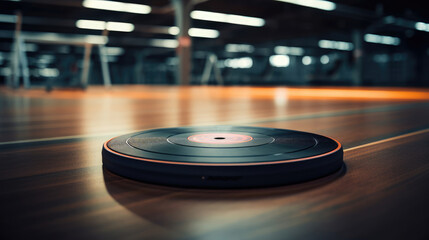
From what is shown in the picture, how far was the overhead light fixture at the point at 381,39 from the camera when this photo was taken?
1945 centimetres

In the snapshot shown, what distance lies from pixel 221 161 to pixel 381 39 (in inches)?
911

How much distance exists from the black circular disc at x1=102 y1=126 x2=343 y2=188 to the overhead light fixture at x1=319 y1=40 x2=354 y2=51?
74.8ft

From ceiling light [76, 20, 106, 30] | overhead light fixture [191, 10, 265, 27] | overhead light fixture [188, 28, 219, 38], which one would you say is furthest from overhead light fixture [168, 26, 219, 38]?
ceiling light [76, 20, 106, 30]

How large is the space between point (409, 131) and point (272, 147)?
3.76ft

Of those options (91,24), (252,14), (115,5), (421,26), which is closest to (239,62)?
(421,26)

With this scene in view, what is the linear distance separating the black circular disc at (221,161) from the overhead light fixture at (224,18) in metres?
11.6

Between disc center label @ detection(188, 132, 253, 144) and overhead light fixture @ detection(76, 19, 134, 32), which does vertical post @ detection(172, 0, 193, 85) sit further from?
disc center label @ detection(188, 132, 253, 144)

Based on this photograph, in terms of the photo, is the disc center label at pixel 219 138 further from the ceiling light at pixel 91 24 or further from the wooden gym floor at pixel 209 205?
the ceiling light at pixel 91 24

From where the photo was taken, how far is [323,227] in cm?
50

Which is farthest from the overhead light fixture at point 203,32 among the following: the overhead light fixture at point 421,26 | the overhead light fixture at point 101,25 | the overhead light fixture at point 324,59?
the overhead light fixture at point 324,59

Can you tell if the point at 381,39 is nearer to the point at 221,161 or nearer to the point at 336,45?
the point at 336,45

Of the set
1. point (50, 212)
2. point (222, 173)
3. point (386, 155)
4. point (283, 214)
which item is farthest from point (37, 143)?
point (386, 155)

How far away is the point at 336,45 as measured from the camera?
925 inches

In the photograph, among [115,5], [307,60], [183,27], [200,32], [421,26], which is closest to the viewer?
[183,27]
